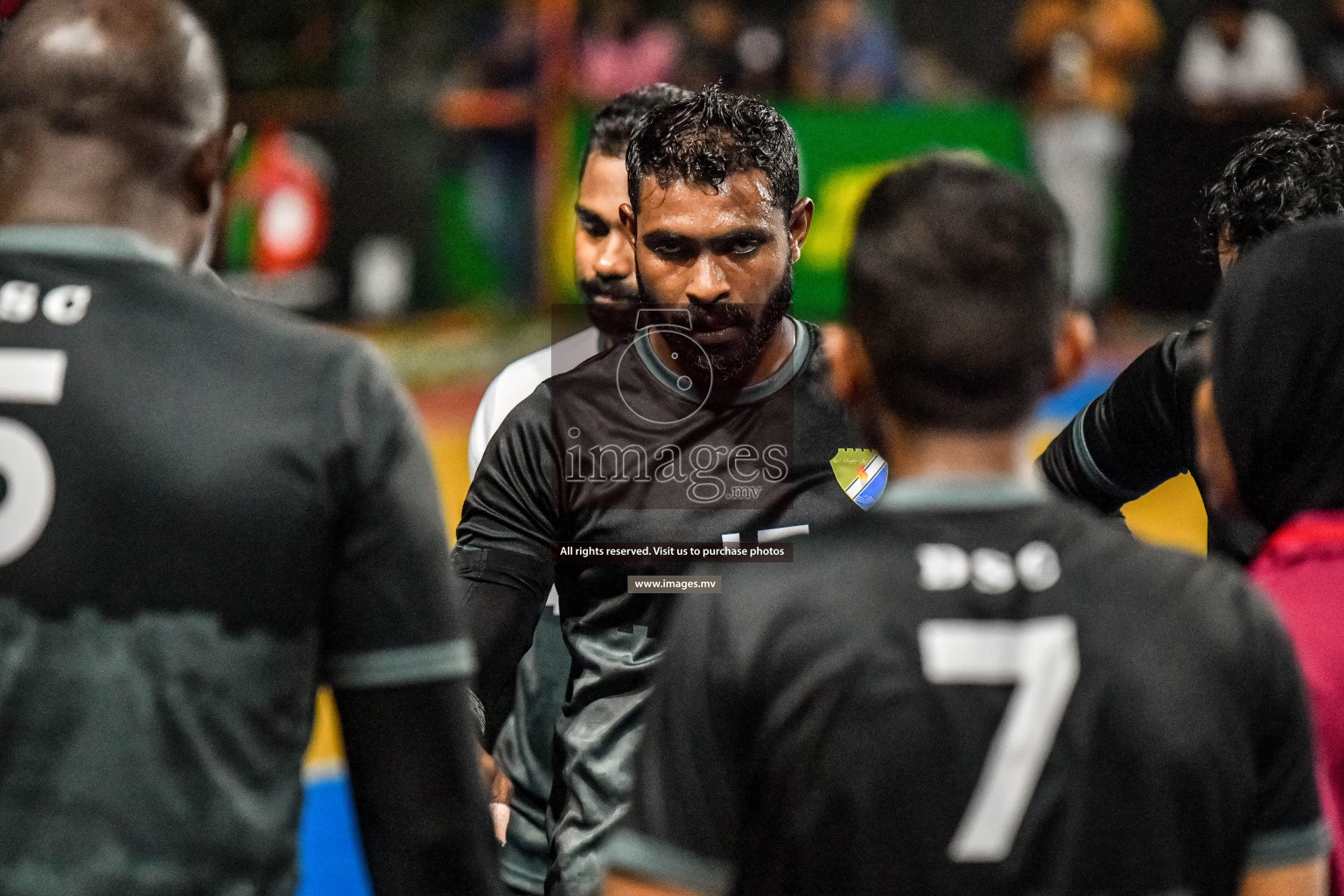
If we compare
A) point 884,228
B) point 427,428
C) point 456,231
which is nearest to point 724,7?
point 456,231

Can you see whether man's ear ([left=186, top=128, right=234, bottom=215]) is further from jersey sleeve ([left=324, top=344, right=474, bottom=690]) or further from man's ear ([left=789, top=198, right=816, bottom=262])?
man's ear ([left=789, top=198, right=816, bottom=262])

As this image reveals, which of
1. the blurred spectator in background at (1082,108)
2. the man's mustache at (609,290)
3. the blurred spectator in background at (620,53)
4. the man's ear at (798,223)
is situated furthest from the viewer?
the blurred spectator in background at (620,53)

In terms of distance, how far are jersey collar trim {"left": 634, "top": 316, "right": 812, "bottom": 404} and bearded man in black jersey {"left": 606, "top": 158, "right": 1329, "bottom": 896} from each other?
1189mm

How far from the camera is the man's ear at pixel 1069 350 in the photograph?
2.22 m

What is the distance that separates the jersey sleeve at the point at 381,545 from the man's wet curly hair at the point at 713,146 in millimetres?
1425

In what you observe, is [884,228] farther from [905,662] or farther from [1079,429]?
[1079,429]

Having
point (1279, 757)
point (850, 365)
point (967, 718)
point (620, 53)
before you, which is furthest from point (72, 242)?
point (620, 53)

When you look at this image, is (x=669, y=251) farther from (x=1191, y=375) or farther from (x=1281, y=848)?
(x=1281, y=848)

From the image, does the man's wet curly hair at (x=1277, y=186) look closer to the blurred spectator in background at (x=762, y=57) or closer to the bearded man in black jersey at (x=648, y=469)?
the bearded man in black jersey at (x=648, y=469)

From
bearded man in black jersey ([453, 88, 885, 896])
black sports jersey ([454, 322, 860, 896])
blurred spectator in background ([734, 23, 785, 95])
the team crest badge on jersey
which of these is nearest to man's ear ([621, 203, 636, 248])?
bearded man in black jersey ([453, 88, 885, 896])

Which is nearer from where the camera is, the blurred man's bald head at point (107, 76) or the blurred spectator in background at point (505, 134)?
the blurred man's bald head at point (107, 76)

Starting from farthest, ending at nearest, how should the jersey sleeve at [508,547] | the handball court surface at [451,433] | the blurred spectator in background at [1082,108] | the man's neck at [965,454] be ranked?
the blurred spectator in background at [1082,108]
the handball court surface at [451,433]
the jersey sleeve at [508,547]
the man's neck at [965,454]

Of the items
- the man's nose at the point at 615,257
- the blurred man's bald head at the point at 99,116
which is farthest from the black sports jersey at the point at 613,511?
the blurred man's bald head at the point at 99,116

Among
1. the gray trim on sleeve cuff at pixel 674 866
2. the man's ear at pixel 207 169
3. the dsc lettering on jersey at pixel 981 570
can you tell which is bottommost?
the gray trim on sleeve cuff at pixel 674 866
